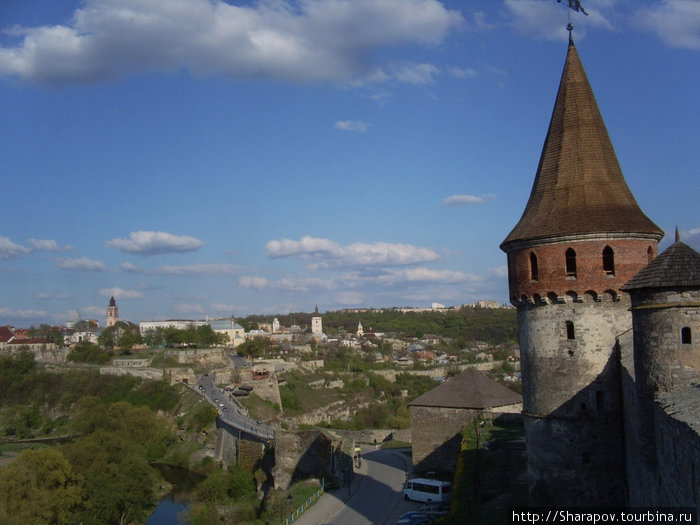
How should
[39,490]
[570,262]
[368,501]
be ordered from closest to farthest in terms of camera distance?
1. [570,262]
2. [368,501]
3. [39,490]

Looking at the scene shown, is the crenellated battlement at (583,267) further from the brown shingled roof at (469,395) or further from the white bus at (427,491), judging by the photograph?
the brown shingled roof at (469,395)

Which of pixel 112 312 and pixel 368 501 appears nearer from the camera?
pixel 368 501

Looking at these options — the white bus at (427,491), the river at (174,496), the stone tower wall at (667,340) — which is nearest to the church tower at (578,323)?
the stone tower wall at (667,340)

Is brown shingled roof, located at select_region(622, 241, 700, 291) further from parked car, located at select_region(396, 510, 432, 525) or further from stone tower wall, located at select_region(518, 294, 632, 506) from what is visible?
parked car, located at select_region(396, 510, 432, 525)

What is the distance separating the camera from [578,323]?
1416cm

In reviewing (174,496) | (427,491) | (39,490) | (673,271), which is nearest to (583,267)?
(673,271)

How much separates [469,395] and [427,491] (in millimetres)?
6053

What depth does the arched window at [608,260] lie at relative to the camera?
1418 centimetres

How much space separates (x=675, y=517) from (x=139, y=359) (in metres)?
84.8

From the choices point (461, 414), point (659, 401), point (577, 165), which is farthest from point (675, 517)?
point (461, 414)

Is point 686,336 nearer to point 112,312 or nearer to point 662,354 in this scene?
point 662,354

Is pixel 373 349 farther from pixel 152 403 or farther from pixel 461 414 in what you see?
pixel 461 414

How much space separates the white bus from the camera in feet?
80.4

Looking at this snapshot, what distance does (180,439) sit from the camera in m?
55.1
